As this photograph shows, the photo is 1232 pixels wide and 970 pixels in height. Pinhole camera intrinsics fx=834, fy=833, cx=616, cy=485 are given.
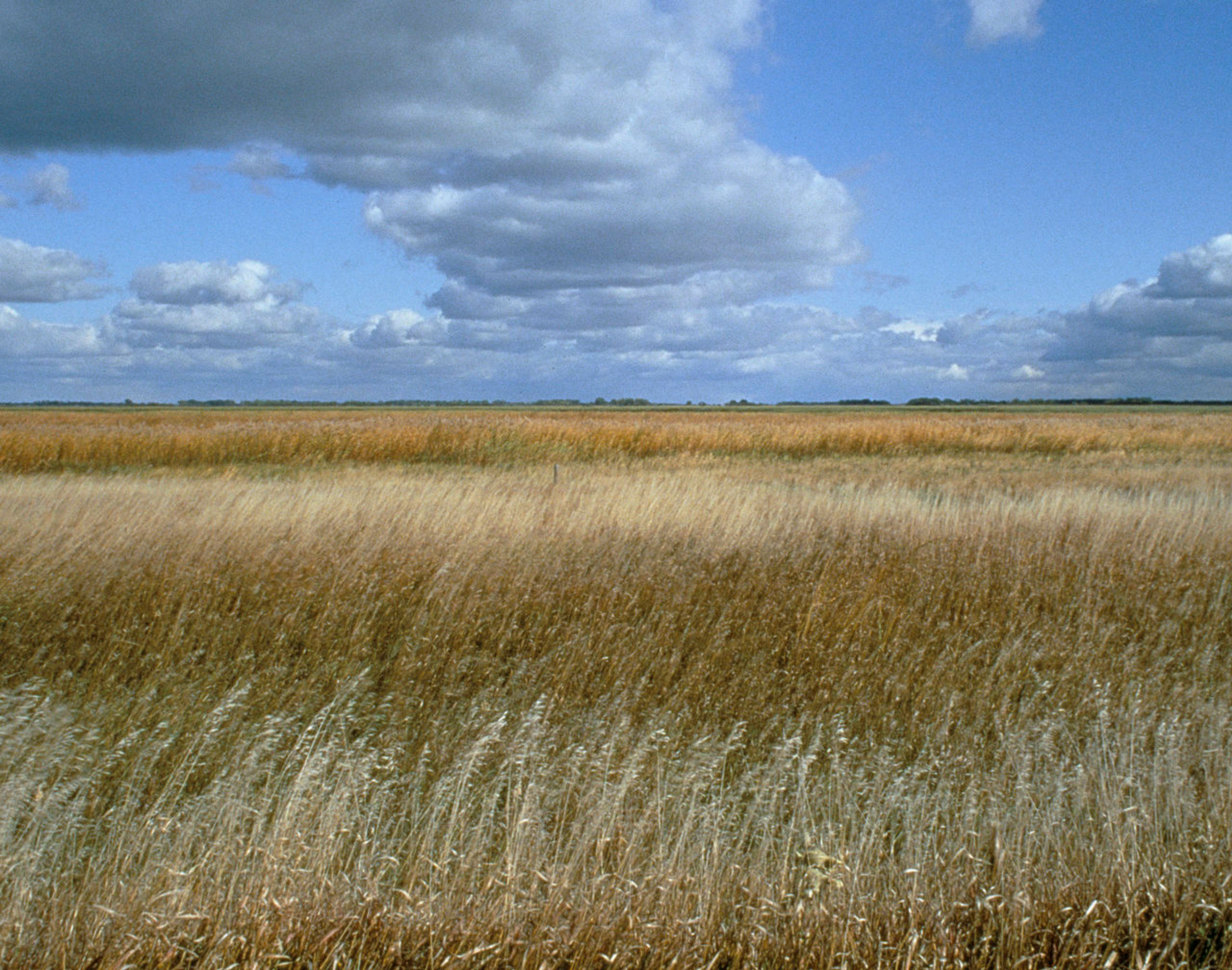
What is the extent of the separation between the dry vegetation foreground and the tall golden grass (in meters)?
16.3

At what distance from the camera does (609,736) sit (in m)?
4.78

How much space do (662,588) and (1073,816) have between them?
385 centimetres

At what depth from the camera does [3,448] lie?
24062 millimetres

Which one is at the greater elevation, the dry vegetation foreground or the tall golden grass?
the tall golden grass

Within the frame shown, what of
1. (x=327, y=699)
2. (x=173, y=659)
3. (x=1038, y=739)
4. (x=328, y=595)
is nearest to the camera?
(x=1038, y=739)

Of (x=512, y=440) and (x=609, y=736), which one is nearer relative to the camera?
(x=609, y=736)

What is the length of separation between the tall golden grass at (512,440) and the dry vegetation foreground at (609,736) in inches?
641

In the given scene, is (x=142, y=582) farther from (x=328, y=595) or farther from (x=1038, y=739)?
(x=1038, y=739)

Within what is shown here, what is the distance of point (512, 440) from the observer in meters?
29.9

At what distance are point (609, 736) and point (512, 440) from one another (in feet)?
84.0

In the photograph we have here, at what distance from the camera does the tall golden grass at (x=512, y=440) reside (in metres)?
25.7

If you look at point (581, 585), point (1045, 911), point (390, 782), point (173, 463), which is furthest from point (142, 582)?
point (173, 463)

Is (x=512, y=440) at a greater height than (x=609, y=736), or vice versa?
(x=512, y=440)

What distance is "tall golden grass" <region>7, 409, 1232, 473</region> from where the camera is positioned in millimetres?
25734
